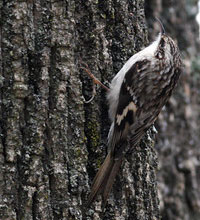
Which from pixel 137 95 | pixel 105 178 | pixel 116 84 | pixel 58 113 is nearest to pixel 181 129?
pixel 137 95

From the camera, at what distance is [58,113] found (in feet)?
6.75

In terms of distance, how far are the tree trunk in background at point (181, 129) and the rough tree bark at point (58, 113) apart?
2.03 meters

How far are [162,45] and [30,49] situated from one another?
1132mm

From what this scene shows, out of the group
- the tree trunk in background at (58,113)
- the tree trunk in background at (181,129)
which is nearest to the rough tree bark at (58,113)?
the tree trunk in background at (58,113)

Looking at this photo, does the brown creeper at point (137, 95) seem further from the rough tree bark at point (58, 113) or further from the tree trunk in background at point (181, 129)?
the tree trunk in background at point (181, 129)

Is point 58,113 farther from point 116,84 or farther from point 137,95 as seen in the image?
point 137,95

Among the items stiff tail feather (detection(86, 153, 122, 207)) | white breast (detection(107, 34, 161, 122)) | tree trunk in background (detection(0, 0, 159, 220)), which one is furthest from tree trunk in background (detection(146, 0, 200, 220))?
stiff tail feather (detection(86, 153, 122, 207))

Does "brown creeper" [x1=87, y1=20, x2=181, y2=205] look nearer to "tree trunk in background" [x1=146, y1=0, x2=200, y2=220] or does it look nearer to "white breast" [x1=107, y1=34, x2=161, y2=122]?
"white breast" [x1=107, y1=34, x2=161, y2=122]

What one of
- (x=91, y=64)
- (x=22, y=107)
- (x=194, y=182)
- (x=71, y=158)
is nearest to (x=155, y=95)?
(x=91, y=64)

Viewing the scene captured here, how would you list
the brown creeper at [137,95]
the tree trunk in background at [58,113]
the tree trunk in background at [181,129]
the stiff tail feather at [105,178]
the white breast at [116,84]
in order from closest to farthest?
the tree trunk in background at [58,113] → the stiff tail feather at [105,178] → the brown creeper at [137,95] → the white breast at [116,84] → the tree trunk in background at [181,129]

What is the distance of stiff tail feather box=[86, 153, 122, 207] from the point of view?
2.10m

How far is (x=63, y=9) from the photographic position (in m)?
2.14

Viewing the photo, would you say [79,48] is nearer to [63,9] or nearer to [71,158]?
[63,9]

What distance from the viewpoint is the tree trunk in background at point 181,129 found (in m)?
4.39
